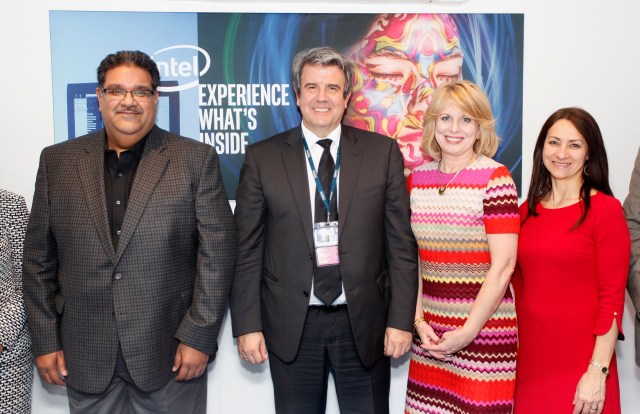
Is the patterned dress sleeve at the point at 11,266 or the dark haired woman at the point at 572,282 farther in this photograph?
the patterned dress sleeve at the point at 11,266

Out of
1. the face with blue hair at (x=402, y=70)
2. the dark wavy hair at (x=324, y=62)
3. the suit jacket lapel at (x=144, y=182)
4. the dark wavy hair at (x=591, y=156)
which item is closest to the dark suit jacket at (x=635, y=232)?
the dark wavy hair at (x=591, y=156)

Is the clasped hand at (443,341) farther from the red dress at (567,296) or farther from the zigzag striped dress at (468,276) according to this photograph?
the red dress at (567,296)

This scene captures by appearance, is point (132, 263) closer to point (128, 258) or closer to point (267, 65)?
point (128, 258)

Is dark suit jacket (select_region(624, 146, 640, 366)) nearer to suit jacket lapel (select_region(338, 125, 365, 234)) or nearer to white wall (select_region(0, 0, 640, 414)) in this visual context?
white wall (select_region(0, 0, 640, 414))

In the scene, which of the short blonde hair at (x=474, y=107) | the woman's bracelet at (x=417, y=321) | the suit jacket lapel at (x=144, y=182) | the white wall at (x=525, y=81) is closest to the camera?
the suit jacket lapel at (x=144, y=182)

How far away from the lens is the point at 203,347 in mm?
2125

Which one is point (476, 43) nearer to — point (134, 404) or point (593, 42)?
point (593, 42)

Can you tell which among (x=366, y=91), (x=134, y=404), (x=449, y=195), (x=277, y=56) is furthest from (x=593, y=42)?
(x=134, y=404)

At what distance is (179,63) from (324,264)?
130 centimetres

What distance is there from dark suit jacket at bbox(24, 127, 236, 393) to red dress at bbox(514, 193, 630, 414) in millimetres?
1200

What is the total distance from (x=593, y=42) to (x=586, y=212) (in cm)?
124

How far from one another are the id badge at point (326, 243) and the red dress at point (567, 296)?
0.74 meters

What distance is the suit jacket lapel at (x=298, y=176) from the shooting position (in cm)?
222

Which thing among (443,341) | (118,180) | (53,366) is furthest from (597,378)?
(53,366)
